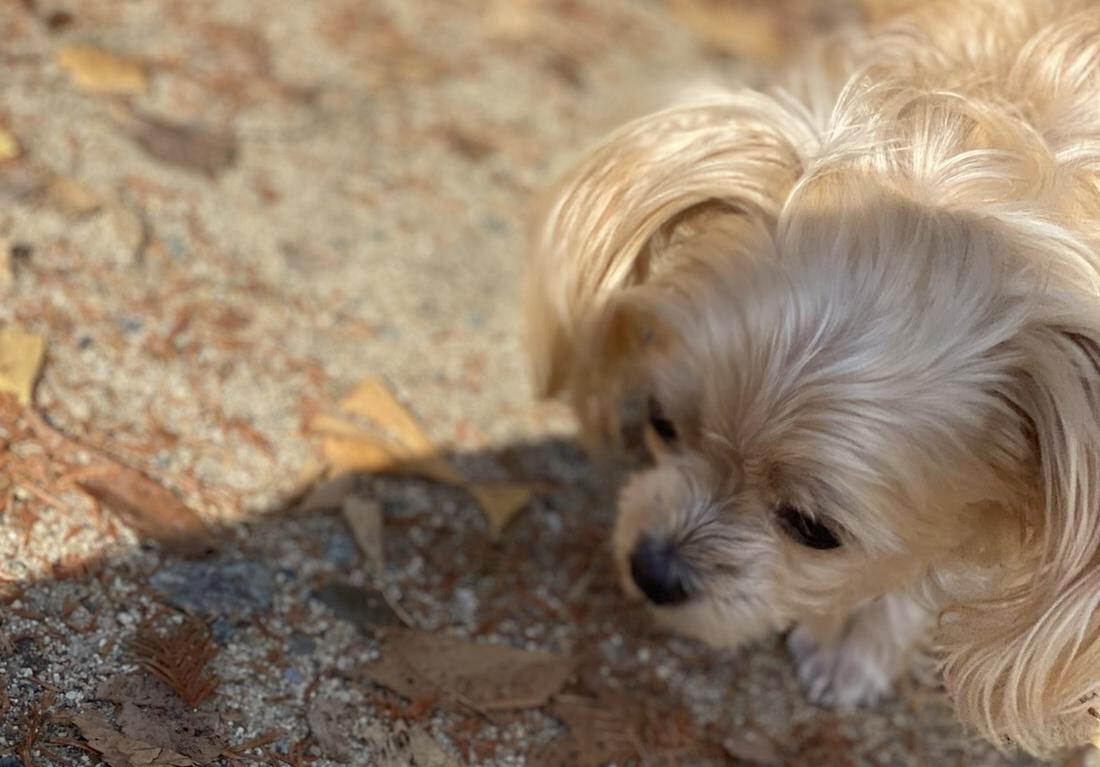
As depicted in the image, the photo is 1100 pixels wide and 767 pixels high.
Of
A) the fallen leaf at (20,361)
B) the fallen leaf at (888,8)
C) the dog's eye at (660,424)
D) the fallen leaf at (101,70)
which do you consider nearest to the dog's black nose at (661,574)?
the dog's eye at (660,424)

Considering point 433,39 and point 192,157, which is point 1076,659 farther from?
point 433,39

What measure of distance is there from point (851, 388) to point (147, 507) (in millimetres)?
1637

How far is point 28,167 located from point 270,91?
0.99 metres

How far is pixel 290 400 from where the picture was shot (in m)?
3.22

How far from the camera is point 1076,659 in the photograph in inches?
90.3

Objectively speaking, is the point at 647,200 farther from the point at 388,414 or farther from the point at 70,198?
the point at 70,198

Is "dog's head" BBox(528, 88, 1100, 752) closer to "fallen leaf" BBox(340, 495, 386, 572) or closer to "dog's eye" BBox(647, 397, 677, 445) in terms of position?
"dog's eye" BBox(647, 397, 677, 445)

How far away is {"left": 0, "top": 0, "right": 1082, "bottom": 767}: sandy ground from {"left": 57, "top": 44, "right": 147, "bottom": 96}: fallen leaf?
0.5 inches

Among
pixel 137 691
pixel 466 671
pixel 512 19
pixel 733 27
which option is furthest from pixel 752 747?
pixel 733 27

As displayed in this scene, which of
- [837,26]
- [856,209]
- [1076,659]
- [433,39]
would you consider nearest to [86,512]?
[856,209]

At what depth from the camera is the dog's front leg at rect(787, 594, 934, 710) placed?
3090 mm

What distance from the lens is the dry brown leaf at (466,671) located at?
267 centimetres

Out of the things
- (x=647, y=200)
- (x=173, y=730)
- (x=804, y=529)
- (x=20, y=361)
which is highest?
(x=647, y=200)

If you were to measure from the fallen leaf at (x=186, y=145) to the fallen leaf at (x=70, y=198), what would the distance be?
31cm
